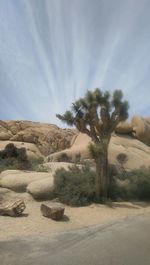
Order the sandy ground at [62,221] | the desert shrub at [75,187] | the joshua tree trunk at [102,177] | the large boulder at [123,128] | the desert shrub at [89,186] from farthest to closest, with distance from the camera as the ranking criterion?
1. the large boulder at [123,128]
2. the joshua tree trunk at [102,177]
3. the desert shrub at [89,186]
4. the desert shrub at [75,187]
5. the sandy ground at [62,221]

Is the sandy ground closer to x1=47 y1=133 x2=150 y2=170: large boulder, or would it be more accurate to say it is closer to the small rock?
the small rock

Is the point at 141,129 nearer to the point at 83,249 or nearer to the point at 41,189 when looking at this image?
the point at 41,189

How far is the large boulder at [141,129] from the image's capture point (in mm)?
37625

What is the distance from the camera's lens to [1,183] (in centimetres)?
1752

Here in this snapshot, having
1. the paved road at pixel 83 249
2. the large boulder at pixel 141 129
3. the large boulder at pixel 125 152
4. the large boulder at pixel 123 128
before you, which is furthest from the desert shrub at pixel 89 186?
the large boulder at pixel 141 129

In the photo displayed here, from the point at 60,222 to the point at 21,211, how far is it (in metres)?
1.44

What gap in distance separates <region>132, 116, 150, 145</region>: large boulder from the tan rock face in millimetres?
9454

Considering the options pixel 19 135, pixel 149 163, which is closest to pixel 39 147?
pixel 19 135

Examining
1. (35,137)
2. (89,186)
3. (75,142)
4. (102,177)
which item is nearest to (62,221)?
(89,186)

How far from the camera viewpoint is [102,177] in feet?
53.8

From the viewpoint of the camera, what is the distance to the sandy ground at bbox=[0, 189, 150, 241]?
9.54 metres

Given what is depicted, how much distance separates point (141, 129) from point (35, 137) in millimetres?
13399

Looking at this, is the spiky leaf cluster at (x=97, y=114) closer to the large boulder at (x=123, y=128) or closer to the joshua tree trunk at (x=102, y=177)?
the joshua tree trunk at (x=102, y=177)

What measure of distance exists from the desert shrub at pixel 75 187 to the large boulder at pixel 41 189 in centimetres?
26
